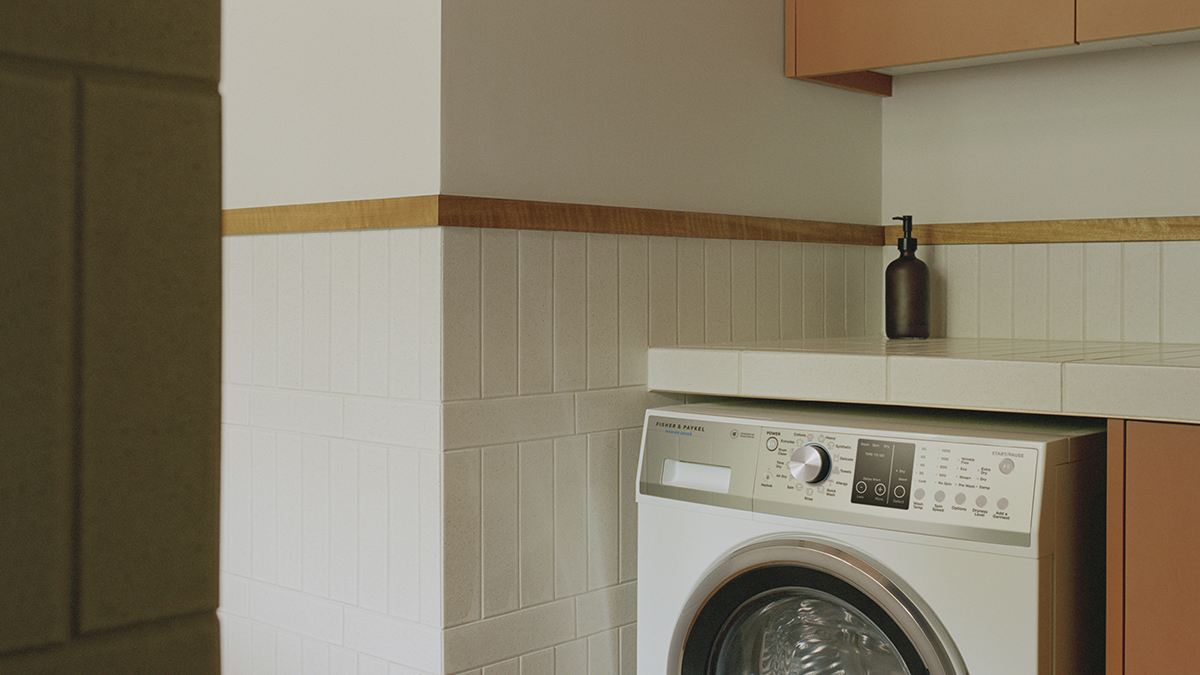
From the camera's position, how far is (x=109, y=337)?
0.29 meters

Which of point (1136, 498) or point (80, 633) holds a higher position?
point (80, 633)

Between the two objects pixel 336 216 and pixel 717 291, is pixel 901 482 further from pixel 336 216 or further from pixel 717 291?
pixel 336 216

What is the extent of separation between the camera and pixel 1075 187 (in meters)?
2.15

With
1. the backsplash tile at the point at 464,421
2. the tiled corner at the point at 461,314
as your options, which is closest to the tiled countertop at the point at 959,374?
the backsplash tile at the point at 464,421

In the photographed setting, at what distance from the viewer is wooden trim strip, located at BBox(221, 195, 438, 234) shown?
4.95 feet

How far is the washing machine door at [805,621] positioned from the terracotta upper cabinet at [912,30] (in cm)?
102

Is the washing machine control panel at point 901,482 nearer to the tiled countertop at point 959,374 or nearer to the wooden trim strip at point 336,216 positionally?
the tiled countertop at point 959,374

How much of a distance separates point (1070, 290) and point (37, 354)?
2.18 metres

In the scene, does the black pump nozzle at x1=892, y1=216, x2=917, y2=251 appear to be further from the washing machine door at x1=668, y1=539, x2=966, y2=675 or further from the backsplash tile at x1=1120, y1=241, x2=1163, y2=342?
the washing machine door at x1=668, y1=539, x2=966, y2=675

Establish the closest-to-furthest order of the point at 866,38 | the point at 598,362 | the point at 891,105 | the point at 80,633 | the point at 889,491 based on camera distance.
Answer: the point at 80,633 → the point at 889,491 → the point at 598,362 → the point at 866,38 → the point at 891,105

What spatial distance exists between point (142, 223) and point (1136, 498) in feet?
4.44

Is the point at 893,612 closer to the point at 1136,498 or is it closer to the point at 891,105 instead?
the point at 1136,498

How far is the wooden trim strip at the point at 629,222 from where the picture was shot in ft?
5.00

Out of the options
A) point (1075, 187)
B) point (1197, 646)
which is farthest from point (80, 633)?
point (1075, 187)
